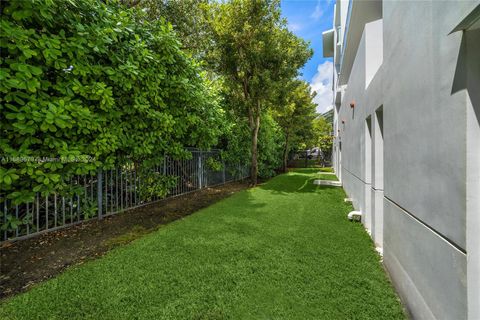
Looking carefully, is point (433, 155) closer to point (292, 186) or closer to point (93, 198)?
point (93, 198)

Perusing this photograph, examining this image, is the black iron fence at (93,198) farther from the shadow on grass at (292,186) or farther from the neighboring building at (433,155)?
the neighboring building at (433,155)

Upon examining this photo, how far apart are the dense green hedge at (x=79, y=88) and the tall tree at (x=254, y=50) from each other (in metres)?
5.47

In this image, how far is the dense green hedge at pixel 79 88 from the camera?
110 inches

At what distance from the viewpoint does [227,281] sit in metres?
2.73

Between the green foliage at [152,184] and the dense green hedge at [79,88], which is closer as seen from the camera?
the dense green hedge at [79,88]

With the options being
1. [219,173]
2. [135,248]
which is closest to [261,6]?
[219,173]

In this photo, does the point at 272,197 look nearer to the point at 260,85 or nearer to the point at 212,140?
the point at 212,140

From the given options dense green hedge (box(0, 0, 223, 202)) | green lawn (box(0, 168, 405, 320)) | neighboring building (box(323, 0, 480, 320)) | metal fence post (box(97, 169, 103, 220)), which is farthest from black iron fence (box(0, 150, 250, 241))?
neighboring building (box(323, 0, 480, 320))

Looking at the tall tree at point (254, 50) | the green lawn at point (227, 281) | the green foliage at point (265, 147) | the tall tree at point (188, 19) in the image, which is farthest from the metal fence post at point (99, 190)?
the green foliage at point (265, 147)

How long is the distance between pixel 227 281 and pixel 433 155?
2616 millimetres

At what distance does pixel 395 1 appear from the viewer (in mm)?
2596

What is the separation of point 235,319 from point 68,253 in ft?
10.3

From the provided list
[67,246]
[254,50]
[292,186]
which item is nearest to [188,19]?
[254,50]

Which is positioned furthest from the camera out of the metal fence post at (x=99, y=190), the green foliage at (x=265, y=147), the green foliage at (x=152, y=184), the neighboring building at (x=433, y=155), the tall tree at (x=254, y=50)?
the green foliage at (x=265, y=147)
